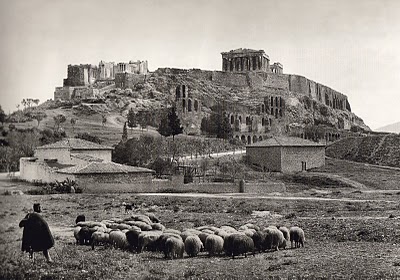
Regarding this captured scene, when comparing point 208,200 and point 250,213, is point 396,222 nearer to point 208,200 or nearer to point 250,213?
point 250,213

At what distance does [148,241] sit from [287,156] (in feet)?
82.6

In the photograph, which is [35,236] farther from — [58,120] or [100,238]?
[58,120]

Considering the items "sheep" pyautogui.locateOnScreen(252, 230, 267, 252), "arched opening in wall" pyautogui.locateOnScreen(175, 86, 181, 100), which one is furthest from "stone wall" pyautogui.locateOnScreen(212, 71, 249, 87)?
"sheep" pyautogui.locateOnScreen(252, 230, 267, 252)

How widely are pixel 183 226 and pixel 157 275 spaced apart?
4851 mm

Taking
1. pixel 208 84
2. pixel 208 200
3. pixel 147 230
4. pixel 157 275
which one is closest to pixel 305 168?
pixel 208 200

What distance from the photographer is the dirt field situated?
401 inches

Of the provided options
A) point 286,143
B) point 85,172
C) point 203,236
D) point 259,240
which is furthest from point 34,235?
point 286,143

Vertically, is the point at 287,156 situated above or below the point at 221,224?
above

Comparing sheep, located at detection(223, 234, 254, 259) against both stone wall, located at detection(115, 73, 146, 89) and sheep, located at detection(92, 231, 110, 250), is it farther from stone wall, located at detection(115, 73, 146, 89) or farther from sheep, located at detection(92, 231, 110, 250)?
stone wall, located at detection(115, 73, 146, 89)

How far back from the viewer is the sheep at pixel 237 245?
11.9 m

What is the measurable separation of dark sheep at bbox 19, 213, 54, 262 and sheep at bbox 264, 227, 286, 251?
5.10m

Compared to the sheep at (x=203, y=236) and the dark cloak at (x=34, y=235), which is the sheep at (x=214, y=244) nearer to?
the sheep at (x=203, y=236)

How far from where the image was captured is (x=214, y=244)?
12.0m

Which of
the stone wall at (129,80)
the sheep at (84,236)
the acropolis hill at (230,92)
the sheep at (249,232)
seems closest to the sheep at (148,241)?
the sheep at (84,236)
